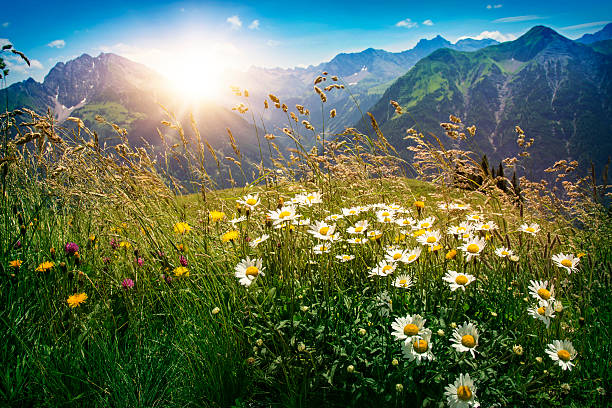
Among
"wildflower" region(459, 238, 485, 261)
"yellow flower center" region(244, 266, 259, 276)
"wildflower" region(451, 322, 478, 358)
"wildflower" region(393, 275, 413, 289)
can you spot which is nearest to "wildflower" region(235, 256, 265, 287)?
"yellow flower center" region(244, 266, 259, 276)

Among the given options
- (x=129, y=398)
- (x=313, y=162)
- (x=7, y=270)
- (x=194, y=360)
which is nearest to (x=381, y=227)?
(x=313, y=162)

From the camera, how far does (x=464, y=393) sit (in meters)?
1.34

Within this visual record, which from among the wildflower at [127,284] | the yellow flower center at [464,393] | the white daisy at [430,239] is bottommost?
the yellow flower center at [464,393]

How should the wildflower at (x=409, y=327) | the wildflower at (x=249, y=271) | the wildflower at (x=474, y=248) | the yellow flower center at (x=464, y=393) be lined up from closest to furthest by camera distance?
the yellow flower center at (x=464, y=393) < the wildflower at (x=409, y=327) < the wildflower at (x=249, y=271) < the wildflower at (x=474, y=248)

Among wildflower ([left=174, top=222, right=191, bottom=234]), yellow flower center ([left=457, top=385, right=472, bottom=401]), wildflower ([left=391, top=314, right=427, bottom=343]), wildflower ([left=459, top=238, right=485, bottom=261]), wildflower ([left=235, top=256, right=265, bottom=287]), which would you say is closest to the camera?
yellow flower center ([left=457, top=385, right=472, bottom=401])

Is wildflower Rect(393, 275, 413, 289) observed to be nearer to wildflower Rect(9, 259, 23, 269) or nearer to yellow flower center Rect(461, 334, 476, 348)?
yellow flower center Rect(461, 334, 476, 348)

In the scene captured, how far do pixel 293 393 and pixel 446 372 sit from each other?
0.80m

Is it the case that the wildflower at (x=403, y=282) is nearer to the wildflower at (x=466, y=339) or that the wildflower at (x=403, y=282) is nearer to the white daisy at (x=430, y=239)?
the white daisy at (x=430, y=239)

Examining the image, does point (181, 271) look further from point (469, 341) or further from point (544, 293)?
point (544, 293)

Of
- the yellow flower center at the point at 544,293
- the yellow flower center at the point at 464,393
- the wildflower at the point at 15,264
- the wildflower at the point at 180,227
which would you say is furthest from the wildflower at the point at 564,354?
the wildflower at the point at 15,264

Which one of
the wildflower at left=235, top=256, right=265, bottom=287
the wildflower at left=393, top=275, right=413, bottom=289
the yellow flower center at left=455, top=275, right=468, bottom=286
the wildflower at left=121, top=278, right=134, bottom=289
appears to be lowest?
the wildflower at left=393, top=275, right=413, bottom=289

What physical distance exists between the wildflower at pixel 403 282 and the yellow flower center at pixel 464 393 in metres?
0.66

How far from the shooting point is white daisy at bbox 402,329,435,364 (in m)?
1.38

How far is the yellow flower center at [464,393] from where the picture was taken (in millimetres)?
1335
